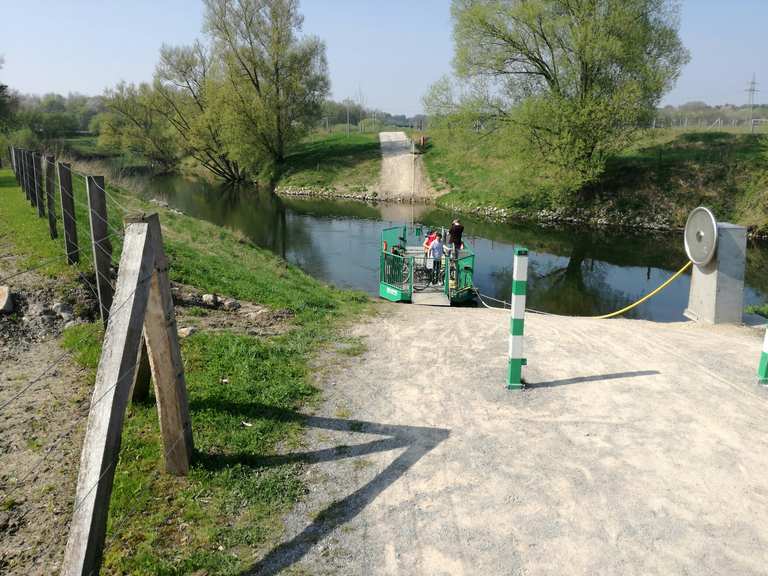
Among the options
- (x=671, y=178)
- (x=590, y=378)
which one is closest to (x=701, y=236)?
(x=590, y=378)

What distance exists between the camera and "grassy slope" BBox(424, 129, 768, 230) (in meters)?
31.7

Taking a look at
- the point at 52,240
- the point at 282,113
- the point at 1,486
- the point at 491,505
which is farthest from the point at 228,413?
the point at 282,113

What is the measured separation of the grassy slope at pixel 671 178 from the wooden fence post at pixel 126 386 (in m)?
31.2

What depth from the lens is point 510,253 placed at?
2639cm

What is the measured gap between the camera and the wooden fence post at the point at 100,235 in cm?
652

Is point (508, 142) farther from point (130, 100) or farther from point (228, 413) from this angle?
point (130, 100)

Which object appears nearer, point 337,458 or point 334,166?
point 337,458

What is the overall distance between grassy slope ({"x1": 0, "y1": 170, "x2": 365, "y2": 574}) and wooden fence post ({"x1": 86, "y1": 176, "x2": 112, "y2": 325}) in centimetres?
48

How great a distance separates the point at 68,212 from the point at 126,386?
6429 millimetres

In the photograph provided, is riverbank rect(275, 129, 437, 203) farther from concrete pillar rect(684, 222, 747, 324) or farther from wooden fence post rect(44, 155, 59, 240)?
concrete pillar rect(684, 222, 747, 324)

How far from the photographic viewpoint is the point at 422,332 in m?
8.80

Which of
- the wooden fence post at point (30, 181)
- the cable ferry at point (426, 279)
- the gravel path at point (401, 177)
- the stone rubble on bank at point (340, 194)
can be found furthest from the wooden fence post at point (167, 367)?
the gravel path at point (401, 177)

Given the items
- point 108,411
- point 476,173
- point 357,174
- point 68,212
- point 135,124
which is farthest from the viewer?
point 135,124

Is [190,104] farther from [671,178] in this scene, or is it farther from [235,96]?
[671,178]
